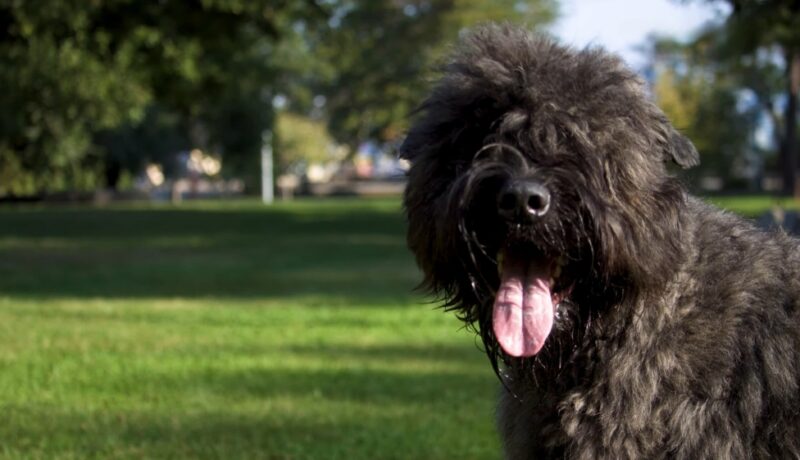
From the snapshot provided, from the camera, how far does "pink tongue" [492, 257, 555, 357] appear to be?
355cm

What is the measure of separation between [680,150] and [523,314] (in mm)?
862

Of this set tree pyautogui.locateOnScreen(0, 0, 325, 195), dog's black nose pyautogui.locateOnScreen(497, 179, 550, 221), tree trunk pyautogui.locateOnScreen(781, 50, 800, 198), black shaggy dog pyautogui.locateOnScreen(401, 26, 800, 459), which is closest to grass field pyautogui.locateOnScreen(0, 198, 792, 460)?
black shaggy dog pyautogui.locateOnScreen(401, 26, 800, 459)

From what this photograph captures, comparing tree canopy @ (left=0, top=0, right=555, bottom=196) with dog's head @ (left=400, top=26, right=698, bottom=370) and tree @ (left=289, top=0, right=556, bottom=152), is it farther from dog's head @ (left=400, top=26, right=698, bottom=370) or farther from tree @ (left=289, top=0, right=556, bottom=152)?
dog's head @ (left=400, top=26, right=698, bottom=370)

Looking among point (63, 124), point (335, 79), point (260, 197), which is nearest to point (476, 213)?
point (63, 124)

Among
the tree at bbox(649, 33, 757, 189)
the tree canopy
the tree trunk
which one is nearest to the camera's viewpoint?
the tree canopy

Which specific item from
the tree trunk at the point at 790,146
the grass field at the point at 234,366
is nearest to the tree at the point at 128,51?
the grass field at the point at 234,366

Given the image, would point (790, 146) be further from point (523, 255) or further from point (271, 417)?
point (523, 255)

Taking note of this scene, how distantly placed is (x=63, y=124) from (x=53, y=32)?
20798 mm

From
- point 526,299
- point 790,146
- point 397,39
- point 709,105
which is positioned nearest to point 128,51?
point 526,299

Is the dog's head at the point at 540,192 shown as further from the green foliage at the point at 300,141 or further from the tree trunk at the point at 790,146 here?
the green foliage at the point at 300,141

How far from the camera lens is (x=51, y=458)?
6.34 m

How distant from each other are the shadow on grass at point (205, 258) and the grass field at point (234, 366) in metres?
0.11

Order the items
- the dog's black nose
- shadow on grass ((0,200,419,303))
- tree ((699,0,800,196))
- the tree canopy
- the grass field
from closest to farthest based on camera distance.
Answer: the dog's black nose, the grass field, shadow on grass ((0,200,419,303)), tree ((699,0,800,196)), the tree canopy

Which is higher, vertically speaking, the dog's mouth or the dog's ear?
the dog's ear
